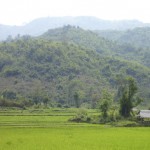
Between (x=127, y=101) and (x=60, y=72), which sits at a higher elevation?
(x=60, y=72)

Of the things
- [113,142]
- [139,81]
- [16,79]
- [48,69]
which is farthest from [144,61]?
[113,142]

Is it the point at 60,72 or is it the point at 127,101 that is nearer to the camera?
the point at 127,101

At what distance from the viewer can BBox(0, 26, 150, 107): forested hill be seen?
4467 inches

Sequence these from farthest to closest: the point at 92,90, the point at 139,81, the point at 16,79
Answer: the point at 139,81, the point at 16,79, the point at 92,90

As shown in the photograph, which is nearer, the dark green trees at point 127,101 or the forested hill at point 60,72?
the dark green trees at point 127,101

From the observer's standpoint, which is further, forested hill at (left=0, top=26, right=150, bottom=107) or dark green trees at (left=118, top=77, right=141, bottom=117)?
forested hill at (left=0, top=26, right=150, bottom=107)

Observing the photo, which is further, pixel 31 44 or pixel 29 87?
pixel 31 44

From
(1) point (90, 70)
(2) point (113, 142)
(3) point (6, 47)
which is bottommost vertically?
(2) point (113, 142)

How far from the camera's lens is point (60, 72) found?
13138 centimetres

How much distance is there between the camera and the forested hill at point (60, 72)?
113469mm

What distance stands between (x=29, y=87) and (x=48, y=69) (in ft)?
55.7

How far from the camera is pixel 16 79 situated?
124812 mm

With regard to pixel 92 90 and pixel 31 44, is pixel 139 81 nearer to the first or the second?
pixel 92 90

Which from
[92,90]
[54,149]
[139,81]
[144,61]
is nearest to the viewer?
[54,149]
